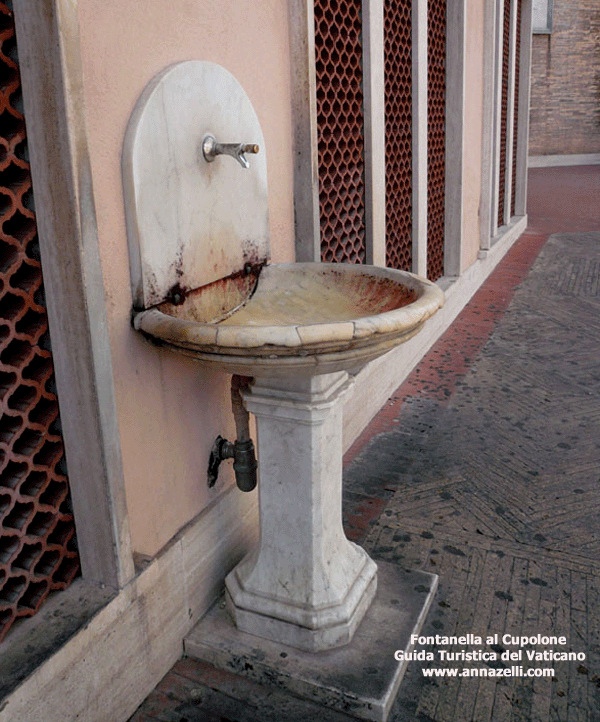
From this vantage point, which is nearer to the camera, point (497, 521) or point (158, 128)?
point (158, 128)

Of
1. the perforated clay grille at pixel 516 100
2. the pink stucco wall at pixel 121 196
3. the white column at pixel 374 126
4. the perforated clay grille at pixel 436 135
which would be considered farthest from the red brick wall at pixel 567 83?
the pink stucco wall at pixel 121 196

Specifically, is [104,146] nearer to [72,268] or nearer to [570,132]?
[72,268]

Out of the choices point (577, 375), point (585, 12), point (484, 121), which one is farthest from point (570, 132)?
point (577, 375)

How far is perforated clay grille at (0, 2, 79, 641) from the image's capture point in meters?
1.92

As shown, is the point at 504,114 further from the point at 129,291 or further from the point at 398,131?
the point at 129,291

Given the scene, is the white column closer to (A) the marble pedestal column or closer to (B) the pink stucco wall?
(B) the pink stucco wall

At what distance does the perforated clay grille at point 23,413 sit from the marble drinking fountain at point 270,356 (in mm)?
354

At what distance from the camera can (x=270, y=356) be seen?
208 cm

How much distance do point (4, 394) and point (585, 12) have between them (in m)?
24.5

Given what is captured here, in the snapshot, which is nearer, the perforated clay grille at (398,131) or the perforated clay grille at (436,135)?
the perforated clay grille at (398,131)

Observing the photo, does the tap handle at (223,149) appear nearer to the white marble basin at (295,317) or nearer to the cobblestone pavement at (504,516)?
the white marble basin at (295,317)

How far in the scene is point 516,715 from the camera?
2.37 meters

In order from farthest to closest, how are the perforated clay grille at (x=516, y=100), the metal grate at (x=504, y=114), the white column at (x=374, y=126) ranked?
the perforated clay grille at (x=516, y=100)
the metal grate at (x=504, y=114)
the white column at (x=374, y=126)

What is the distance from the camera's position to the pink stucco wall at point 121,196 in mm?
2129
